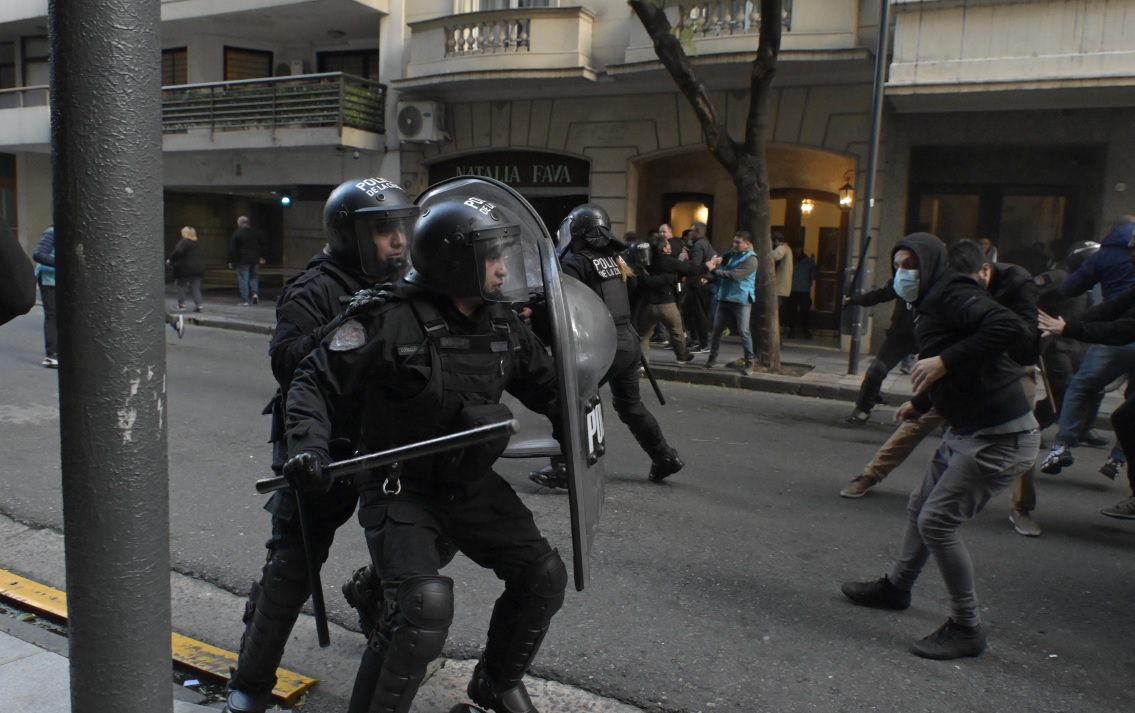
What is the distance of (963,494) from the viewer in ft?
12.2

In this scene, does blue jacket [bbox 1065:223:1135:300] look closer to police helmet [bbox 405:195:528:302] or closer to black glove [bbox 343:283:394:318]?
police helmet [bbox 405:195:528:302]

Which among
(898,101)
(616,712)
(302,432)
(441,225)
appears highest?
(898,101)

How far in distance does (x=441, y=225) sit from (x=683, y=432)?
5520 mm

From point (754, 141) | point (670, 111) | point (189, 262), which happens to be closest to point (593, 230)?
point (754, 141)

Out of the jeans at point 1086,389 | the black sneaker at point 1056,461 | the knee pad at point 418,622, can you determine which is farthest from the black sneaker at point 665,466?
the knee pad at point 418,622

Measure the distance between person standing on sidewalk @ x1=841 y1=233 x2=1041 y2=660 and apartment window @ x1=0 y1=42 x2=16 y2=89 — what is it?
89.1ft

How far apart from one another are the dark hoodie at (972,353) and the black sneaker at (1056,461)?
3159mm

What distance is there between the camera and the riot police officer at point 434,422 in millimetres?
2535

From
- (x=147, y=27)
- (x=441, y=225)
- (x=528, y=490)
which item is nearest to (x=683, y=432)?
(x=528, y=490)

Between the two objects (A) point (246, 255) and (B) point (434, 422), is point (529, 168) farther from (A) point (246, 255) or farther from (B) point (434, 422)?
(B) point (434, 422)

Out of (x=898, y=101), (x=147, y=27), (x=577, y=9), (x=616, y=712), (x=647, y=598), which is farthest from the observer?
(x=577, y=9)

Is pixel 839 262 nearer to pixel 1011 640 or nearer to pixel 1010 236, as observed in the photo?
pixel 1010 236

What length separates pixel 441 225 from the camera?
2646 mm

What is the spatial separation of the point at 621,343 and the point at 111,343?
163 inches
